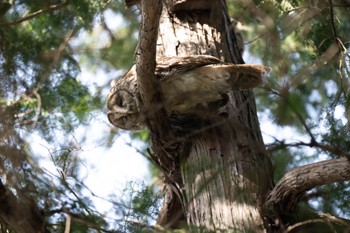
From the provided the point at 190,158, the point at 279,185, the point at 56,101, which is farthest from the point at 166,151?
the point at 56,101

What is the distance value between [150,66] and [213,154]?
724 millimetres

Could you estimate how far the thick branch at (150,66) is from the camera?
11.0 feet

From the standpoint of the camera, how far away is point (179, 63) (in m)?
3.88

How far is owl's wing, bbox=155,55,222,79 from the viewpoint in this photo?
12.6ft

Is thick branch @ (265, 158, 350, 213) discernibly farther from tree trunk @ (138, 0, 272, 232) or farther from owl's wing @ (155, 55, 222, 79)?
owl's wing @ (155, 55, 222, 79)

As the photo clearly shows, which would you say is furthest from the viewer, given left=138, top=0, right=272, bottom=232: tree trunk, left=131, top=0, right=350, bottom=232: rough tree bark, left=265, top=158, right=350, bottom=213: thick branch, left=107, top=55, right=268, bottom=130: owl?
left=107, top=55, right=268, bottom=130: owl

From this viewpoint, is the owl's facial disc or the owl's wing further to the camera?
the owl's facial disc

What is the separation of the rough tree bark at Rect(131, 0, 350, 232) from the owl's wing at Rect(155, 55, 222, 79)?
0.41 ft

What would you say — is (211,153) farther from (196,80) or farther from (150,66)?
(150,66)

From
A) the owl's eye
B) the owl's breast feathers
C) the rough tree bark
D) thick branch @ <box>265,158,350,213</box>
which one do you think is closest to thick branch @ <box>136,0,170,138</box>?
the rough tree bark

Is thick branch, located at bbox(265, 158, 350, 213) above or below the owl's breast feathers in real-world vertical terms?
below

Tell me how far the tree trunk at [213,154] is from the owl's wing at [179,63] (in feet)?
0.98

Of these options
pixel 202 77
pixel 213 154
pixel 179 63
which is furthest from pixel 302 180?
pixel 179 63

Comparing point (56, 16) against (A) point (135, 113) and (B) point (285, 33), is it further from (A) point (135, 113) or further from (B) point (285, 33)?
(B) point (285, 33)
